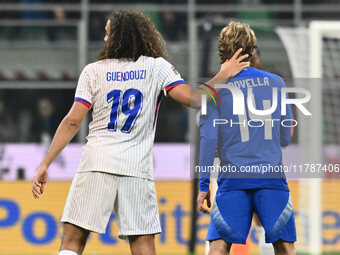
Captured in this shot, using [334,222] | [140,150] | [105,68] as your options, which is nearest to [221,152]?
[140,150]

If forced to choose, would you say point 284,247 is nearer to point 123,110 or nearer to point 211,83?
point 211,83

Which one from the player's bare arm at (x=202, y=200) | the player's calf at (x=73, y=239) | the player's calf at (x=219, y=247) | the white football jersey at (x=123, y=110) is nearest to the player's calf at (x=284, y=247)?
the player's calf at (x=219, y=247)

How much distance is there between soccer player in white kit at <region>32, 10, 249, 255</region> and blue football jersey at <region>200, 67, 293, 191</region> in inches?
9.6

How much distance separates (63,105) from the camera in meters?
11.1

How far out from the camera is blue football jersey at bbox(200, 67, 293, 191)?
4781 millimetres

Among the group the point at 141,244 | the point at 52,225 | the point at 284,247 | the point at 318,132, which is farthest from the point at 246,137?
the point at 52,225

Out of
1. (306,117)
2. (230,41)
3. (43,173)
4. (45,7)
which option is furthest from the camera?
(45,7)

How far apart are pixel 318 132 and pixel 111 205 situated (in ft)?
19.8

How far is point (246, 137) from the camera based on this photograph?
482 cm

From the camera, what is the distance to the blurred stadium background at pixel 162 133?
34.9 feet

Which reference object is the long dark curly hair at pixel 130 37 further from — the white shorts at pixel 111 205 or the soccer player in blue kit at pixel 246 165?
the white shorts at pixel 111 205

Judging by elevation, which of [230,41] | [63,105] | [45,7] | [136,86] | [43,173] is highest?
[45,7]

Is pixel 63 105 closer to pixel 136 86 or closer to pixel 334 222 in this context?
pixel 334 222

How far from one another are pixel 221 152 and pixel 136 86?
698 mm
